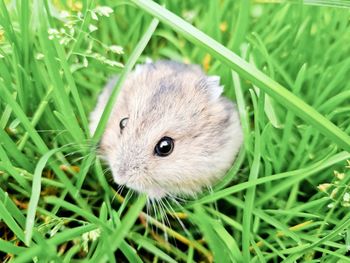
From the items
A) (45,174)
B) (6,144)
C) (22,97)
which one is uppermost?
(22,97)

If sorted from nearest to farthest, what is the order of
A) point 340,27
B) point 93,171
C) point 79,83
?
point 93,171 → point 79,83 → point 340,27

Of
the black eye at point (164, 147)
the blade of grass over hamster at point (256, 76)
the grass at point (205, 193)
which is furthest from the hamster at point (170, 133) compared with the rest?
the blade of grass over hamster at point (256, 76)

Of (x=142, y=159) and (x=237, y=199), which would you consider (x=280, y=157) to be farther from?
(x=142, y=159)

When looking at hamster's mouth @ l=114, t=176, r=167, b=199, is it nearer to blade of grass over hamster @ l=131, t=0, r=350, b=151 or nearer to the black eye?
the black eye

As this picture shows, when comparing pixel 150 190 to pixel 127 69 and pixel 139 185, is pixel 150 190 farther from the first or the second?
pixel 127 69

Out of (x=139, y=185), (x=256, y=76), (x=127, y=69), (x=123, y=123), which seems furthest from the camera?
(x=123, y=123)

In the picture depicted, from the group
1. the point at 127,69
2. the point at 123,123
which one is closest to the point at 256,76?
the point at 127,69

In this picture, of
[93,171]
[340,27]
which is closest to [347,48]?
[340,27]
